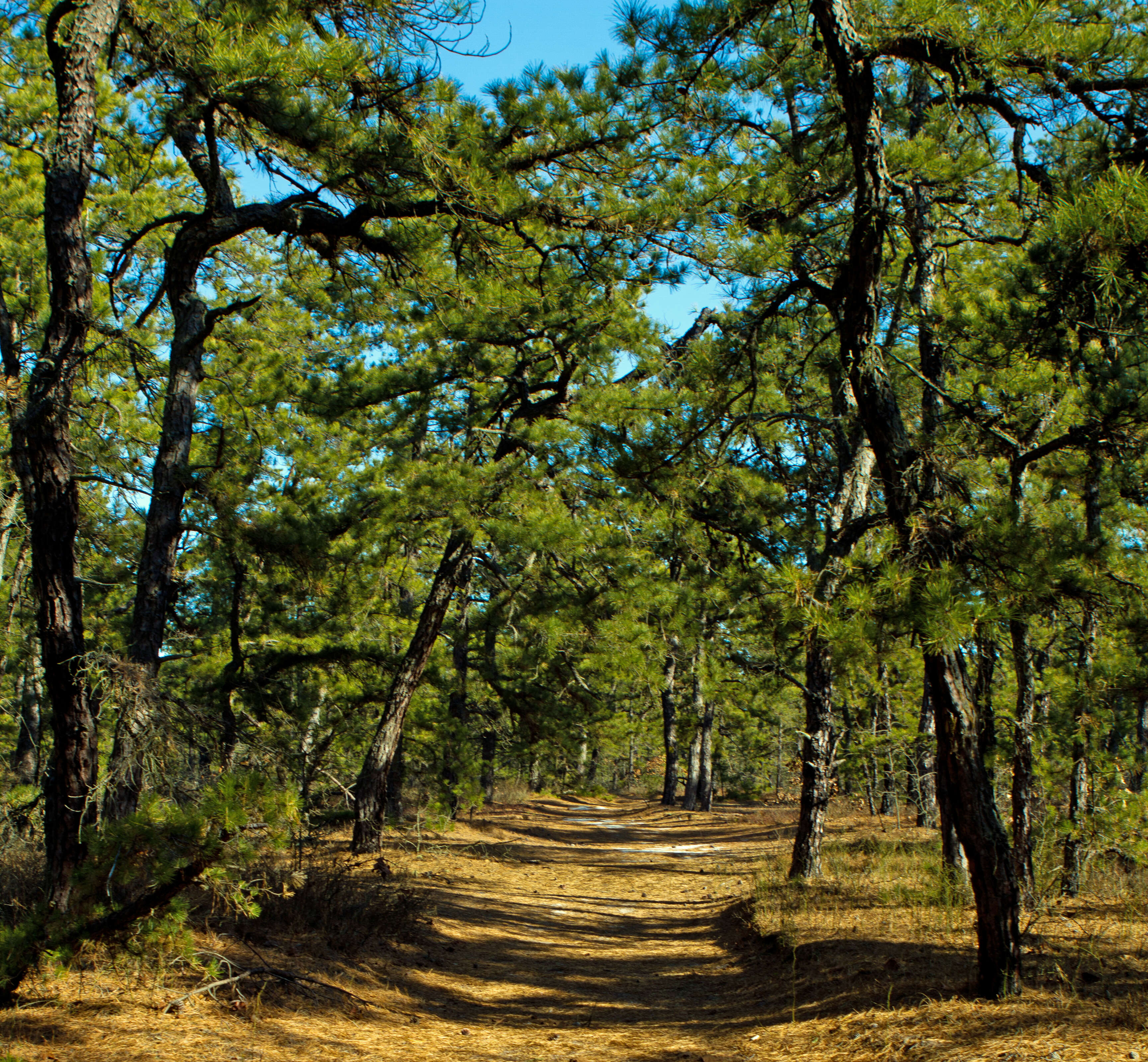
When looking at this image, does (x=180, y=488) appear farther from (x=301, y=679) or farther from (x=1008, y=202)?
(x=1008, y=202)

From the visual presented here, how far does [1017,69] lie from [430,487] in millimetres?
5796

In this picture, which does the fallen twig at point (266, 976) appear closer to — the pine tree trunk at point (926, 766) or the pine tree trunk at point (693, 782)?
the pine tree trunk at point (926, 766)

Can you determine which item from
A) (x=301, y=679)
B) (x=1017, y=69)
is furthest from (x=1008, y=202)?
(x=301, y=679)

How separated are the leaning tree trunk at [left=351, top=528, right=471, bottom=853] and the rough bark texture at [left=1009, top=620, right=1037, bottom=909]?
618 centimetres

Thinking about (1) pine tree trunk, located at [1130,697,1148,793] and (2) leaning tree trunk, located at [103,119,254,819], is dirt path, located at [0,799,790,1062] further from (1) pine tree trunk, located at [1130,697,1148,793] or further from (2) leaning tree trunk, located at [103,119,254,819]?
(1) pine tree trunk, located at [1130,697,1148,793]

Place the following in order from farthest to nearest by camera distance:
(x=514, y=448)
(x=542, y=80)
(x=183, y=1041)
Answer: (x=514, y=448)
(x=542, y=80)
(x=183, y=1041)

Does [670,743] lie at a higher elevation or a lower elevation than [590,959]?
higher

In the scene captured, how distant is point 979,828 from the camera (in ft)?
14.6

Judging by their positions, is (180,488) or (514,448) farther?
(514,448)

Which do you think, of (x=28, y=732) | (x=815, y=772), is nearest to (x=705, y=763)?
(x=815, y=772)

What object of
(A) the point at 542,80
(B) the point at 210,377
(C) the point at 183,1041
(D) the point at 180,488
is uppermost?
(A) the point at 542,80

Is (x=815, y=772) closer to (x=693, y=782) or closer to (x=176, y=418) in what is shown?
(x=176, y=418)

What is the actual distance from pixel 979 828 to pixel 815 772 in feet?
15.0

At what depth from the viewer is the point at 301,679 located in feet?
33.3
